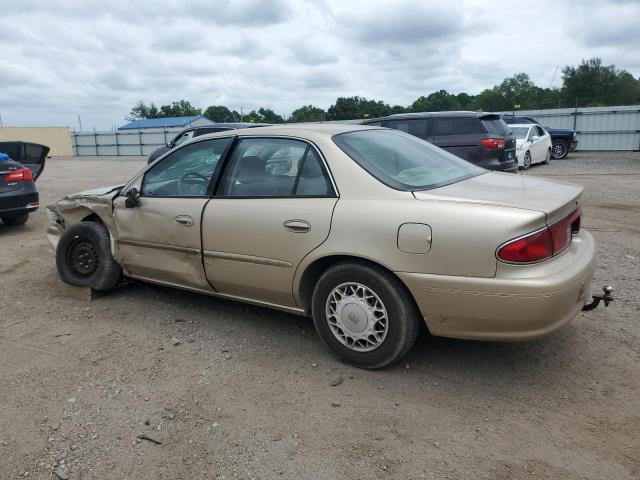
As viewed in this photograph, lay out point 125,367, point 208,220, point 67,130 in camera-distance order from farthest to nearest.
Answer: point 67,130 < point 208,220 < point 125,367

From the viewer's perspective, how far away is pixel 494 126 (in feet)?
37.4

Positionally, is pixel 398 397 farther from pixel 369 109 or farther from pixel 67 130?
pixel 369 109

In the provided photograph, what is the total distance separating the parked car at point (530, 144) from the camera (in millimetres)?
16719

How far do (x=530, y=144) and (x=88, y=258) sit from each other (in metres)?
15.5

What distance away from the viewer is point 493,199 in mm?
3070

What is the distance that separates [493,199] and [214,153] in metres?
2.15

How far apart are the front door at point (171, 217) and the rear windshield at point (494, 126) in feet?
27.5

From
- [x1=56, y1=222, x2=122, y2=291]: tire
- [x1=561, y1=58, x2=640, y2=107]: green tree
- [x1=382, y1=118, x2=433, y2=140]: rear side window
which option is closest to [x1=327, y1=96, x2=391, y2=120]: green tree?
[x1=561, y1=58, x2=640, y2=107]: green tree

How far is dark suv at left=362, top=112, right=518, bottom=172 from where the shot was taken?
11.0 m

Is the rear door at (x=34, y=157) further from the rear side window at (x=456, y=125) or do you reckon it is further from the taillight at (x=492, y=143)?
the taillight at (x=492, y=143)

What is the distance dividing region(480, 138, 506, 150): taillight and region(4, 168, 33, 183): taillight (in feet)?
27.5

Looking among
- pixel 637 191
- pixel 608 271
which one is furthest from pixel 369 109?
pixel 608 271

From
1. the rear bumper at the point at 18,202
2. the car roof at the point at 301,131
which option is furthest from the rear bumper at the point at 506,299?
the rear bumper at the point at 18,202

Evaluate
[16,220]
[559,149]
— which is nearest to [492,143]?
[16,220]
